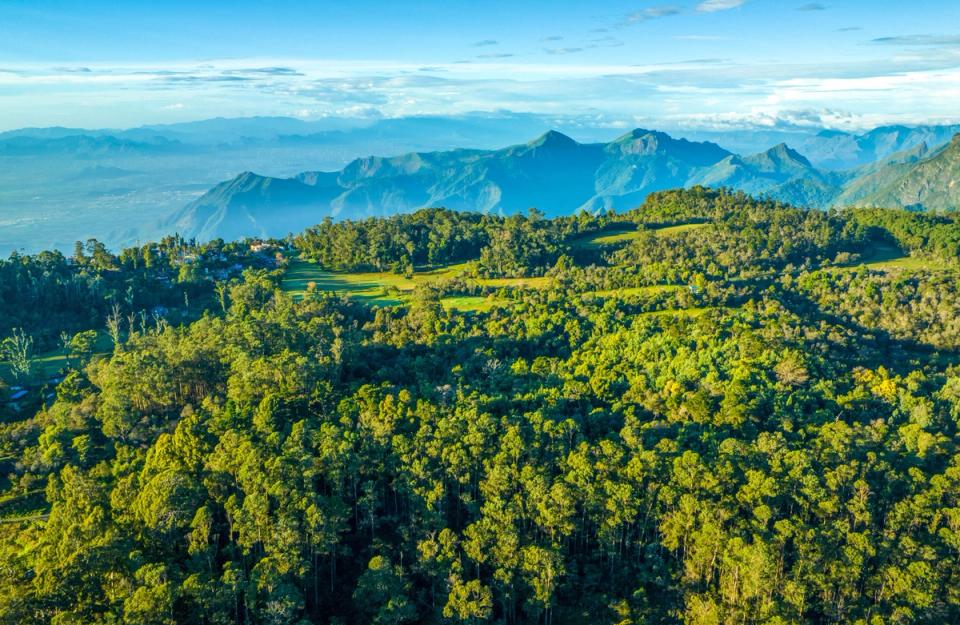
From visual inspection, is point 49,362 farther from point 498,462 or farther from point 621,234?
point 621,234

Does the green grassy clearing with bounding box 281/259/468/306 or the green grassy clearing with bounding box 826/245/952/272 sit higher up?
the green grassy clearing with bounding box 826/245/952/272

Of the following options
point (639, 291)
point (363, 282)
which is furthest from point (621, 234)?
point (363, 282)

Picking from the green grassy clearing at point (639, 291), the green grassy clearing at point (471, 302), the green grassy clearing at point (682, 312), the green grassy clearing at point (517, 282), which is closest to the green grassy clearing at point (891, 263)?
the green grassy clearing at point (639, 291)

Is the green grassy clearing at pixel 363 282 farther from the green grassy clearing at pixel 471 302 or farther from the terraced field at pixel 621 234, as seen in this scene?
the terraced field at pixel 621 234

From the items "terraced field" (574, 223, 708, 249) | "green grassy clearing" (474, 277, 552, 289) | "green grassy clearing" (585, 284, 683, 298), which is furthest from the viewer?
"terraced field" (574, 223, 708, 249)

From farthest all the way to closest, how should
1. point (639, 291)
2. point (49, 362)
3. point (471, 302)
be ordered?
1. point (471, 302)
2. point (639, 291)
3. point (49, 362)

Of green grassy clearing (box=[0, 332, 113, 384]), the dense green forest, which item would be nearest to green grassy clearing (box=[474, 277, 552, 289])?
the dense green forest

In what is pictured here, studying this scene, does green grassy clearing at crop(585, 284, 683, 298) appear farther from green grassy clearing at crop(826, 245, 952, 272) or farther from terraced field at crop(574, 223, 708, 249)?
green grassy clearing at crop(826, 245, 952, 272)

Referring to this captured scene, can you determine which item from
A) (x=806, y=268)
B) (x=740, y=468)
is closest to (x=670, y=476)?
(x=740, y=468)
